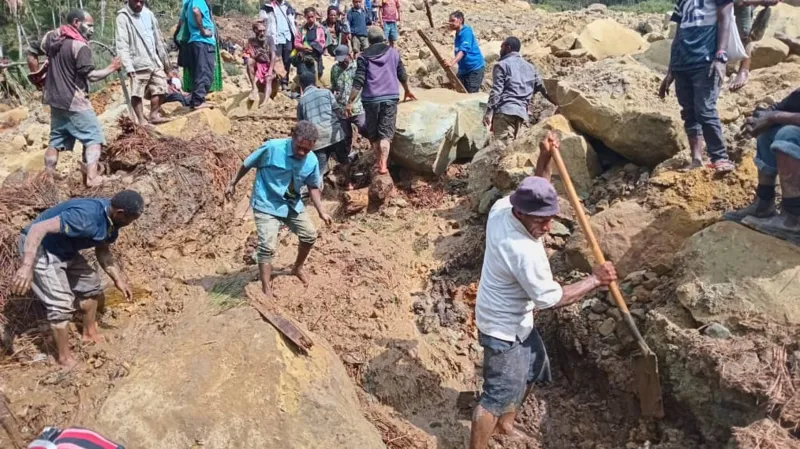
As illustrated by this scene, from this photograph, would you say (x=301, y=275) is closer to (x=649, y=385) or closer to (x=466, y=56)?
(x=649, y=385)

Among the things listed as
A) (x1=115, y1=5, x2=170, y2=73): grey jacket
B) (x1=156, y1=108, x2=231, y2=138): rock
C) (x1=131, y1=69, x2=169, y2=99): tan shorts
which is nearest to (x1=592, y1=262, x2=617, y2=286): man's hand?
(x1=156, y1=108, x2=231, y2=138): rock

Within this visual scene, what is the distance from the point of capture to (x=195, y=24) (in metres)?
7.34

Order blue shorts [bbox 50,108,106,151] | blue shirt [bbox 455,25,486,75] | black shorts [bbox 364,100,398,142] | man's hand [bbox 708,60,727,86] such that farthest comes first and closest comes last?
blue shirt [bbox 455,25,486,75]
black shorts [bbox 364,100,398,142]
blue shorts [bbox 50,108,106,151]
man's hand [bbox 708,60,727,86]

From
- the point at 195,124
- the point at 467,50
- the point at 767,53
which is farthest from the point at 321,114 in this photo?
the point at 767,53

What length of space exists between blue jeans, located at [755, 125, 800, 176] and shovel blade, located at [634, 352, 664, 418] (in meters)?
1.32

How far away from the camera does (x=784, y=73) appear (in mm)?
5941

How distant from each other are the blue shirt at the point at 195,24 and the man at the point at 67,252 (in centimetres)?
379

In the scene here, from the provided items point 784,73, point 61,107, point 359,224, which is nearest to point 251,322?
point 359,224

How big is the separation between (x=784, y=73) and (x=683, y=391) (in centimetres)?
418

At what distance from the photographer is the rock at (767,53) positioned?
6480mm

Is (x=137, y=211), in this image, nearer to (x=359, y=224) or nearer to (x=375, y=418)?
(x=375, y=418)

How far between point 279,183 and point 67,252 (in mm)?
1589

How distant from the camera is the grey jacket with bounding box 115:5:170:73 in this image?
22.1ft

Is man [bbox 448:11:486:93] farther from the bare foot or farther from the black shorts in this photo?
the bare foot
